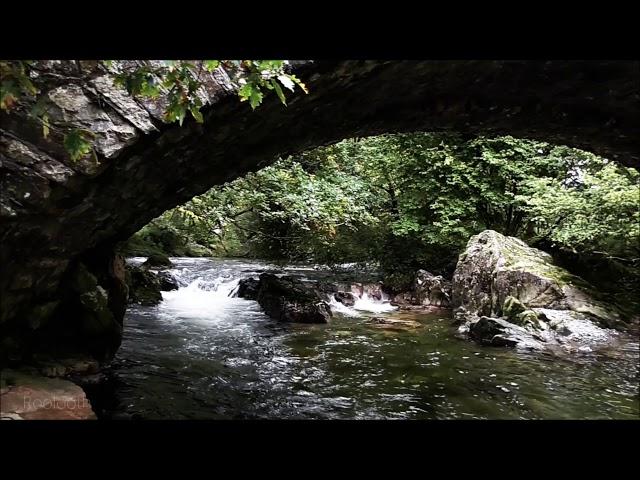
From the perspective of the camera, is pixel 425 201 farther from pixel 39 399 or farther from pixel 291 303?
pixel 39 399

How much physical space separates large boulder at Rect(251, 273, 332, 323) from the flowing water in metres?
0.34

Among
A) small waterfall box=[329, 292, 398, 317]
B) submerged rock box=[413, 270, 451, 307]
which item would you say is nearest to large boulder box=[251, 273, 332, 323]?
small waterfall box=[329, 292, 398, 317]

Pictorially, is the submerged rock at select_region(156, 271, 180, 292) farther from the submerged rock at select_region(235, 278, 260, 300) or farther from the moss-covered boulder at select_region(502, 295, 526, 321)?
the moss-covered boulder at select_region(502, 295, 526, 321)

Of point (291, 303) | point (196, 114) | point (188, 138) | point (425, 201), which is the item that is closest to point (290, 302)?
point (291, 303)

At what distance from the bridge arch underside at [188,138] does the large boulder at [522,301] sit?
8.66 feet

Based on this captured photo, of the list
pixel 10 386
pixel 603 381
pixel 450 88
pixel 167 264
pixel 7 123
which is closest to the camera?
pixel 7 123

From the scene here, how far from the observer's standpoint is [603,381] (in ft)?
16.8

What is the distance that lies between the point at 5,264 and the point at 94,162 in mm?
874

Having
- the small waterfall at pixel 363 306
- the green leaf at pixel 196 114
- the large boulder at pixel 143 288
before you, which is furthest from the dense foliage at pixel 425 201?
the green leaf at pixel 196 114

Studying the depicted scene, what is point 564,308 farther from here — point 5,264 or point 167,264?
point 167,264

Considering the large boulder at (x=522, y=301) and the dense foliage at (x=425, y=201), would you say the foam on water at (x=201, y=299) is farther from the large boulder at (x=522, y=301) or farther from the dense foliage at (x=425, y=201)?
the large boulder at (x=522, y=301)

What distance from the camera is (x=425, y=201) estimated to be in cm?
1159

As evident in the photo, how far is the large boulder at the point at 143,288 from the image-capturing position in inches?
361

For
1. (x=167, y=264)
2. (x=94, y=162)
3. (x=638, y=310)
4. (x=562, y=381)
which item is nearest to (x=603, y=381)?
(x=562, y=381)
